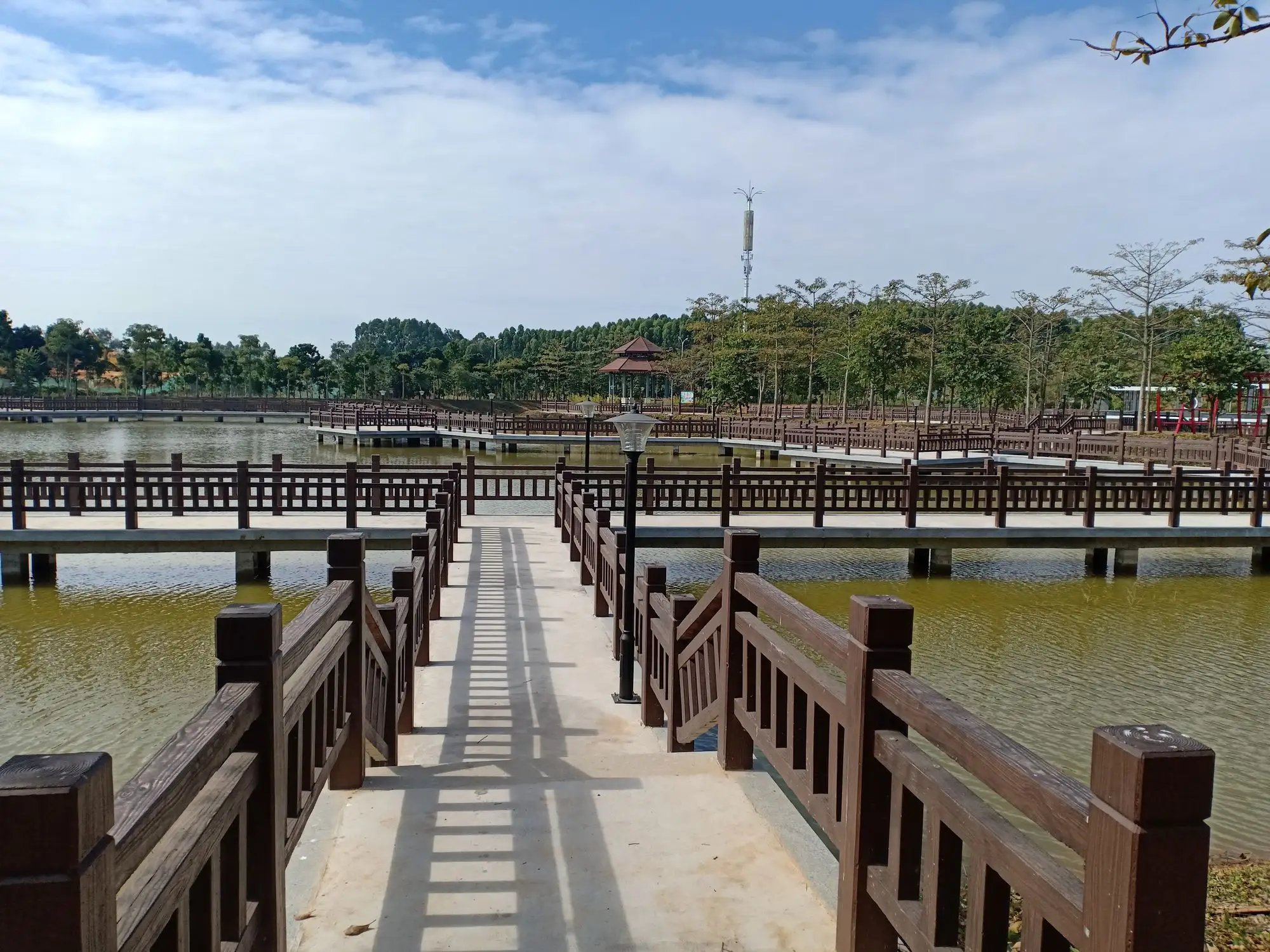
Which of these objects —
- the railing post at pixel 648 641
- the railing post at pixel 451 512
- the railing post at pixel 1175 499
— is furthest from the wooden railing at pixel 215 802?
the railing post at pixel 1175 499

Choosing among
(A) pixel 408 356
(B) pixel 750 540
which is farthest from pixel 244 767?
(A) pixel 408 356

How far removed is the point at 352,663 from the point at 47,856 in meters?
2.76

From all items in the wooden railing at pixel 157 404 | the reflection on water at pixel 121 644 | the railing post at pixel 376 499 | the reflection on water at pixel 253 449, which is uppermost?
the wooden railing at pixel 157 404

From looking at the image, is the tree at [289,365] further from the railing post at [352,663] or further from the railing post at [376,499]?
the railing post at [352,663]

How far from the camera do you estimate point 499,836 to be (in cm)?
393

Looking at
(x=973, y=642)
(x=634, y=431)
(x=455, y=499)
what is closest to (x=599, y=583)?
(x=634, y=431)

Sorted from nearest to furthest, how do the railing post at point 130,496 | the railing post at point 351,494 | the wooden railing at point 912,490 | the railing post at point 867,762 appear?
the railing post at point 867,762 < the railing post at point 130,496 < the railing post at point 351,494 < the wooden railing at point 912,490

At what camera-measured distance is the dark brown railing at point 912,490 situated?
15547 millimetres

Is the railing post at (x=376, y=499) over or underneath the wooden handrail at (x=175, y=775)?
underneath

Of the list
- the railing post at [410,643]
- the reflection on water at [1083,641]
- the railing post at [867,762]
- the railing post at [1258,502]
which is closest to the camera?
the railing post at [867,762]

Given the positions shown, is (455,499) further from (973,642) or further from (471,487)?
(973,642)

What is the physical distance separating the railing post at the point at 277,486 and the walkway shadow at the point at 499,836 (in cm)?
880

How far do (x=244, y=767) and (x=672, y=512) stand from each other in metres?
14.0

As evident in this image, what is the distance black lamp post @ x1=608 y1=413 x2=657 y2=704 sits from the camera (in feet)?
22.1
